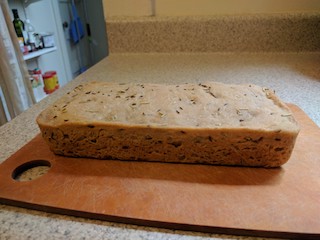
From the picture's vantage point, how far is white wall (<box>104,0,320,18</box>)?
100cm

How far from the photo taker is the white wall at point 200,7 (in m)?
1.00

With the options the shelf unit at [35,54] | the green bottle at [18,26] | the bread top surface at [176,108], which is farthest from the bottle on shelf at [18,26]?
the bread top surface at [176,108]

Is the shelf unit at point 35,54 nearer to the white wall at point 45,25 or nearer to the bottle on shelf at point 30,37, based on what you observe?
the bottle on shelf at point 30,37

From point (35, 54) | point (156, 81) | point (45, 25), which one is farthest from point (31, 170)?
point (45, 25)

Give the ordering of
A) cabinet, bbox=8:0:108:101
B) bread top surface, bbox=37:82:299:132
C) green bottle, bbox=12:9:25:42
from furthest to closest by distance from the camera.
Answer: cabinet, bbox=8:0:108:101 < green bottle, bbox=12:9:25:42 < bread top surface, bbox=37:82:299:132

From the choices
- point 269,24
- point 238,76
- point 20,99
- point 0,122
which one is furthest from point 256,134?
point 0,122

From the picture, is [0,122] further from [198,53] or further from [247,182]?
[247,182]

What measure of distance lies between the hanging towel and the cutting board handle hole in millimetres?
2934

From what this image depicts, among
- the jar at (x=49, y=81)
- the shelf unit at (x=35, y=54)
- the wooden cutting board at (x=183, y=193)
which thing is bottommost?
the jar at (x=49, y=81)

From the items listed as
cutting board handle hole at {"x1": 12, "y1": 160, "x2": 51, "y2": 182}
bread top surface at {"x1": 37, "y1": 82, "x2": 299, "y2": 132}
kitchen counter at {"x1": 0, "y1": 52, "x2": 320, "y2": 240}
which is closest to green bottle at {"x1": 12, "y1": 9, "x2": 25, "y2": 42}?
kitchen counter at {"x1": 0, "y1": 52, "x2": 320, "y2": 240}

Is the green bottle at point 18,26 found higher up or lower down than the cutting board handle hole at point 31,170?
higher up

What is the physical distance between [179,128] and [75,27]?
312 centimetres

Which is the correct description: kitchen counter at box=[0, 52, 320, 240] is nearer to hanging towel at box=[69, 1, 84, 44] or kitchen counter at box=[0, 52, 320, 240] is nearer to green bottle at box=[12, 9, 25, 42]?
green bottle at box=[12, 9, 25, 42]

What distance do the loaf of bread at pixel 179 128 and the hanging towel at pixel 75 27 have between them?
2874mm
